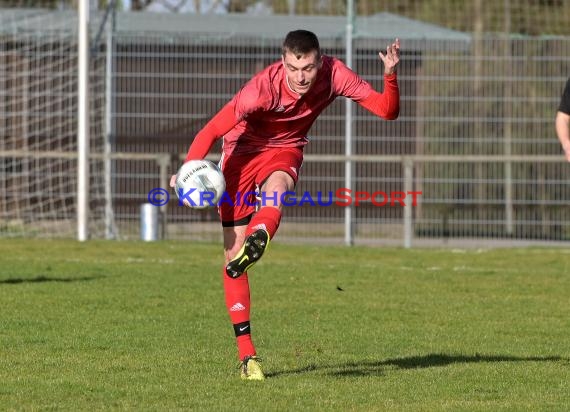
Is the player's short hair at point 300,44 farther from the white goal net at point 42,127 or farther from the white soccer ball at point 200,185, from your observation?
the white goal net at point 42,127

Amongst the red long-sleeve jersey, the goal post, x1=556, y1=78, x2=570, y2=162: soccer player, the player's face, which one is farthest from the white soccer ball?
the goal post

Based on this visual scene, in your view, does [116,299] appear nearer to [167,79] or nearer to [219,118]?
[219,118]

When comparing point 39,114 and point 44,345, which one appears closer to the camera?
point 44,345

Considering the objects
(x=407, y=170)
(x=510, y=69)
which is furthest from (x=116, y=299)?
(x=510, y=69)

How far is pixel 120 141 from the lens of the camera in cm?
2162

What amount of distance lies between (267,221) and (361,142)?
44.6 feet

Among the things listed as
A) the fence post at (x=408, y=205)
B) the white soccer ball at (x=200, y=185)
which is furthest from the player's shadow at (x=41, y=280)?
the fence post at (x=408, y=205)

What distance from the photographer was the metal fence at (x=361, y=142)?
20750mm

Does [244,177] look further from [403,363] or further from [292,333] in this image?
[292,333]

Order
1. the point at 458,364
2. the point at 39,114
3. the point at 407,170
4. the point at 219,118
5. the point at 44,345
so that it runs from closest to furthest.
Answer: the point at 219,118, the point at 458,364, the point at 44,345, the point at 407,170, the point at 39,114

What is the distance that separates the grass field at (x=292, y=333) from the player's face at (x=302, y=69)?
170 centimetres

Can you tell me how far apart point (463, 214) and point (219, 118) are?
1323 cm

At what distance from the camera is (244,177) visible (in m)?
8.41

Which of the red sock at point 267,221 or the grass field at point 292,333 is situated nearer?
the grass field at point 292,333
